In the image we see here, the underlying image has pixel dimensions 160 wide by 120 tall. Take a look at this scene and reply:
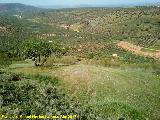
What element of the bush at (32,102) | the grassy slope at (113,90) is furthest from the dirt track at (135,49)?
the bush at (32,102)

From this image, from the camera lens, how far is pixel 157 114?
42188mm

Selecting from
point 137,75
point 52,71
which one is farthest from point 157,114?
point 52,71

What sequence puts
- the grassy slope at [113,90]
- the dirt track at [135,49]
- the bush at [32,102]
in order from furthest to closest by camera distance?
the dirt track at [135,49]
the grassy slope at [113,90]
the bush at [32,102]

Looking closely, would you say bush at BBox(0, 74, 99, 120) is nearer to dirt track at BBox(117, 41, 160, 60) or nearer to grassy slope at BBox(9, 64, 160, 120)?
grassy slope at BBox(9, 64, 160, 120)

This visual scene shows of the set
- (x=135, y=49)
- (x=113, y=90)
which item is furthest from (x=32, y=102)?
(x=135, y=49)

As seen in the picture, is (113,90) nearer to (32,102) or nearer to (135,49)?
(32,102)

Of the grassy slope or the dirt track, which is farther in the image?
the dirt track

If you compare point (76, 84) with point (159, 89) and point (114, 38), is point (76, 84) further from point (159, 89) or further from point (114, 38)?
point (114, 38)

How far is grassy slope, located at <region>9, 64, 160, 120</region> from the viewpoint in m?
39.5

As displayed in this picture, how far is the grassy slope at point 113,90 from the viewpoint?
39.5 metres

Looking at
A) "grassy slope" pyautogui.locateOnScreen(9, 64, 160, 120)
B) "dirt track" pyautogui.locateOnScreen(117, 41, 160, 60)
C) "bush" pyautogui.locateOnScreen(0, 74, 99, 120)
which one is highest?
"bush" pyautogui.locateOnScreen(0, 74, 99, 120)

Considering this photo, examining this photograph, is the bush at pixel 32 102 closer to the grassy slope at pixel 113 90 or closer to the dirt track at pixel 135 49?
the grassy slope at pixel 113 90

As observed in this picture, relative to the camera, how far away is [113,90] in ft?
150

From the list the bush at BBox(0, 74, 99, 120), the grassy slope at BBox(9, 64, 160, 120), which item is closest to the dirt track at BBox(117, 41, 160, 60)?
the grassy slope at BBox(9, 64, 160, 120)
